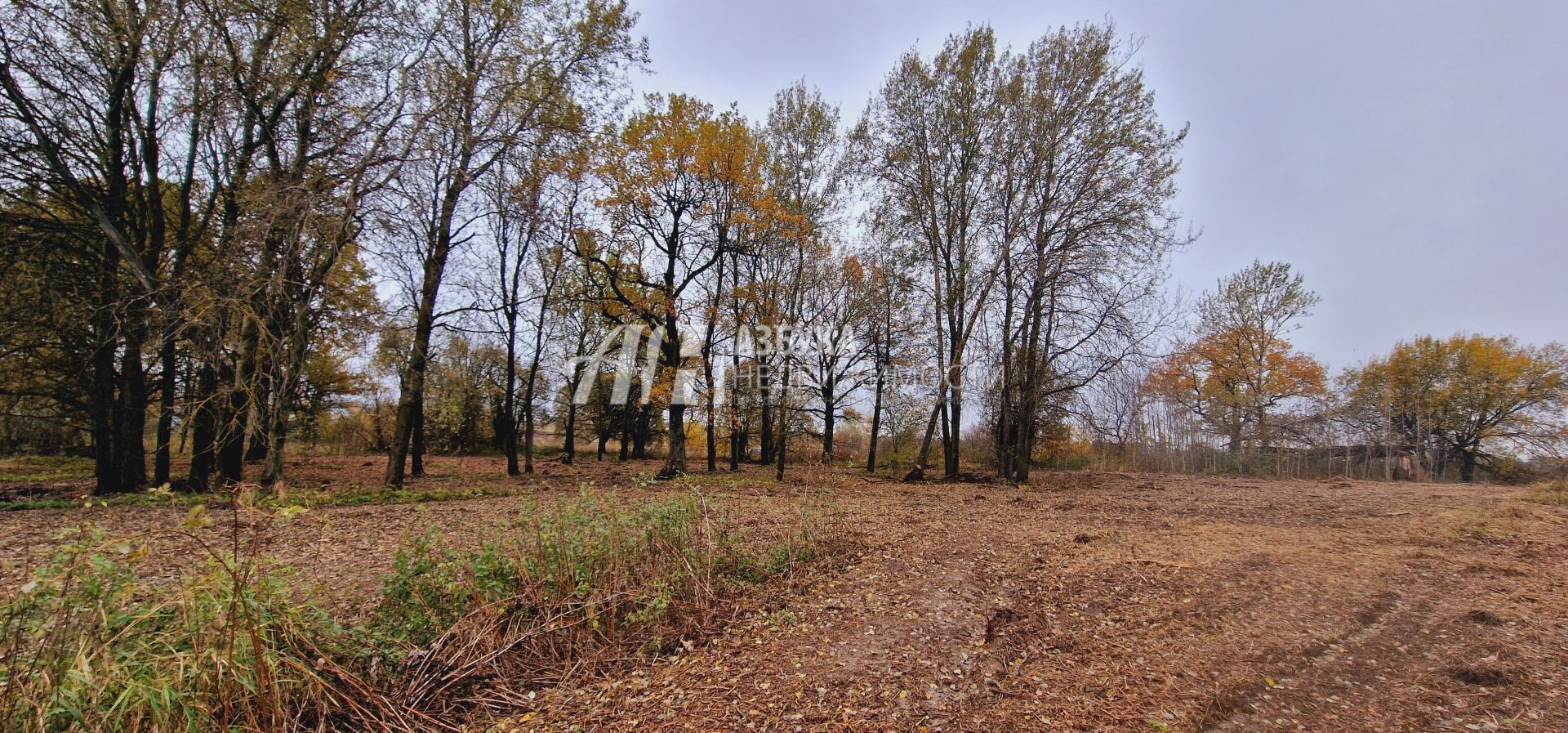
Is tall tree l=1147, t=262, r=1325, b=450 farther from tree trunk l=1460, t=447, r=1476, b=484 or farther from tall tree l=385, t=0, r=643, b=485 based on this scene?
tall tree l=385, t=0, r=643, b=485

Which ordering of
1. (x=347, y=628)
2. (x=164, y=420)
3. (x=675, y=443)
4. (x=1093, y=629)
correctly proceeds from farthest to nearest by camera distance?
(x=675, y=443) → (x=164, y=420) → (x=1093, y=629) → (x=347, y=628)

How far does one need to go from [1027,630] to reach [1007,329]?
484 inches

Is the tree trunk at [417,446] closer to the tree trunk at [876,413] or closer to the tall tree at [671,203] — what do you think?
the tall tree at [671,203]

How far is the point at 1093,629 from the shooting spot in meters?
3.69

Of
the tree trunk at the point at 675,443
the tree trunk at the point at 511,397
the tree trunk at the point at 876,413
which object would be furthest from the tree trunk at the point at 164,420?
the tree trunk at the point at 876,413

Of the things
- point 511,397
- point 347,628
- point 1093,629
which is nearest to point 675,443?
point 511,397

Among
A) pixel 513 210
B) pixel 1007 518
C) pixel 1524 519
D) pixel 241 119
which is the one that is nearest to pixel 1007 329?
pixel 1007 518

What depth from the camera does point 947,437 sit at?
1631 centimetres

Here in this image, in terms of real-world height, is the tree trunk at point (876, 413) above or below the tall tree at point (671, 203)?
below

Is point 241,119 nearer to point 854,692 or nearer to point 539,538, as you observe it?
point 539,538

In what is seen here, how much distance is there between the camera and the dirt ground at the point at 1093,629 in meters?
2.63

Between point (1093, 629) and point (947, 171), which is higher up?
point (947, 171)

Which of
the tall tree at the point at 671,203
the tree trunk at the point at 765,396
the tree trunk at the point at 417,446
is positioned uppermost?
the tall tree at the point at 671,203
